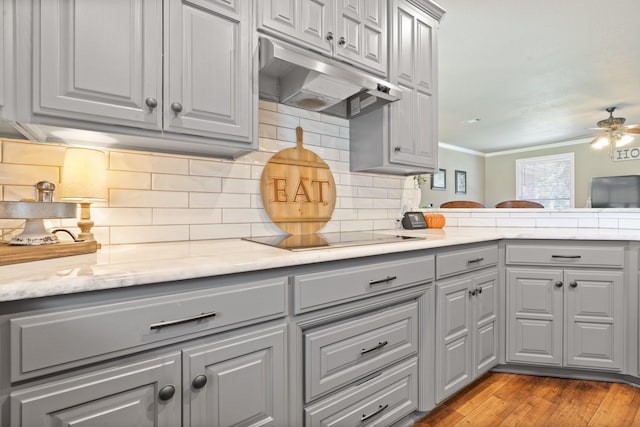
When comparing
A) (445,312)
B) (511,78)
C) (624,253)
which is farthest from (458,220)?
(511,78)

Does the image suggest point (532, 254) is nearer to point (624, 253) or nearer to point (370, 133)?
point (624, 253)

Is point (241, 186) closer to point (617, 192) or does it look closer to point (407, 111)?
point (407, 111)

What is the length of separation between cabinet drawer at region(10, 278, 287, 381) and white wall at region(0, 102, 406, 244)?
0.68 meters

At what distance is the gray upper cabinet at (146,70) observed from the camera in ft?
3.30

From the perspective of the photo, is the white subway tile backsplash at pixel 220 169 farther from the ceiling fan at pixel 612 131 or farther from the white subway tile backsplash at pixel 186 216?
the ceiling fan at pixel 612 131

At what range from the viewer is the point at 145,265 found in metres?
0.92

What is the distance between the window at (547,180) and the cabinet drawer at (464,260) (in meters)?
6.71

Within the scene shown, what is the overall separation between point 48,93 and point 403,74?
1762mm

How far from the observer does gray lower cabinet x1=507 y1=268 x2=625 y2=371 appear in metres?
1.97

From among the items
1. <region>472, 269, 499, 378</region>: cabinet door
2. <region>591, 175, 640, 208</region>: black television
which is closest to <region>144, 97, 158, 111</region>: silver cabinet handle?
<region>472, 269, 499, 378</region>: cabinet door

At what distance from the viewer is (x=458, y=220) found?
9.00ft

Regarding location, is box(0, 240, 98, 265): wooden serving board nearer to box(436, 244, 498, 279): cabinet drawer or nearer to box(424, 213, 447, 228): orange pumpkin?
box(436, 244, 498, 279): cabinet drawer

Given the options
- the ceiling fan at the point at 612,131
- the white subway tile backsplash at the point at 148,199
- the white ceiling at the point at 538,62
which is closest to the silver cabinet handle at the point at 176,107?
the white subway tile backsplash at the point at 148,199

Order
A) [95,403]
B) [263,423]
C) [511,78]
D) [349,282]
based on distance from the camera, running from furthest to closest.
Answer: [511,78] < [349,282] < [263,423] < [95,403]
